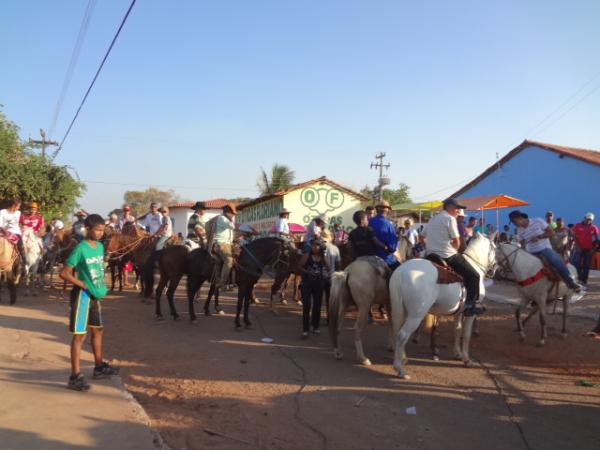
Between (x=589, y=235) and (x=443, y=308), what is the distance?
1032cm

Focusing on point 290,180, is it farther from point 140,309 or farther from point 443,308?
point 443,308

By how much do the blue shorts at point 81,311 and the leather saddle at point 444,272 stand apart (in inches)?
179

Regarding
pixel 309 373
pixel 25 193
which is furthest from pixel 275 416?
pixel 25 193

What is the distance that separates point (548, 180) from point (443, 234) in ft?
64.6

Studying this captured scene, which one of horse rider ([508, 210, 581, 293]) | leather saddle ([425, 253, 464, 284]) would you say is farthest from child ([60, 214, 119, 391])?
horse rider ([508, 210, 581, 293])

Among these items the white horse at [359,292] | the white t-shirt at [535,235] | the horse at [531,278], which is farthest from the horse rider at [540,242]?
the white horse at [359,292]

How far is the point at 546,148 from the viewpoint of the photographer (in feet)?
75.9

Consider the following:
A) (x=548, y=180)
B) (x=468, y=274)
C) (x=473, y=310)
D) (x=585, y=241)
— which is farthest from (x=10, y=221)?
(x=548, y=180)

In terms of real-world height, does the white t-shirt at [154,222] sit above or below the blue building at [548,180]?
below

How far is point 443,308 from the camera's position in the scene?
643 cm

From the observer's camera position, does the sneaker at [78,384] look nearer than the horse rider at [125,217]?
Yes

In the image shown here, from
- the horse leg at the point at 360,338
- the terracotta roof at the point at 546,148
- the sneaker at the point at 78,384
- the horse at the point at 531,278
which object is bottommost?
the sneaker at the point at 78,384

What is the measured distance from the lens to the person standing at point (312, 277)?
8188mm

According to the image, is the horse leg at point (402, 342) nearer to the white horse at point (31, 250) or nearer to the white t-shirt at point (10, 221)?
the white t-shirt at point (10, 221)
